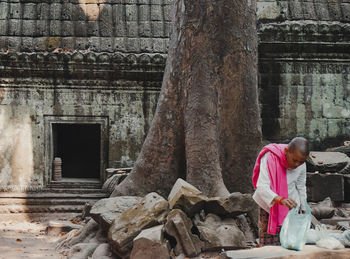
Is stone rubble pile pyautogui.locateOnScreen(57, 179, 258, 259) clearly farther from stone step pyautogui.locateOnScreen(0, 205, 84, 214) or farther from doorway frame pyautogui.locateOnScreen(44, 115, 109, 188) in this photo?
doorway frame pyautogui.locateOnScreen(44, 115, 109, 188)

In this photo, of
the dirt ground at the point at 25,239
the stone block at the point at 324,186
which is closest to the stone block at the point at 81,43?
the dirt ground at the point at 25,239

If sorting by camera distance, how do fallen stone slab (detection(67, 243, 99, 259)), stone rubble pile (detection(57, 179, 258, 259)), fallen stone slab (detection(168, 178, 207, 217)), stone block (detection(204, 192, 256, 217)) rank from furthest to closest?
fallen stone slab (detection(67, 243, 99, 259)), stone block (detection(204, 192, 256, 217)), fallen stone slab (detection(168, 178, 207, 217)), stone rubble pile (detection(57, 179, 258, 259))

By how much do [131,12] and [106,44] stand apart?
89 centimetres

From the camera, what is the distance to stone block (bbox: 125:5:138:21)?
366 inches

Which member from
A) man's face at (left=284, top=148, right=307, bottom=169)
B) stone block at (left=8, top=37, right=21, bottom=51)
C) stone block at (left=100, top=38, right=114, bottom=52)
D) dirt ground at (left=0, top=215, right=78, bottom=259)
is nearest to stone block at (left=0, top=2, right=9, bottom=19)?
stone block at (left=8, top=37, right=21, bottom=51)

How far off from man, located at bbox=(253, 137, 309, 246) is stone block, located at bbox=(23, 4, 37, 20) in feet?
22.0

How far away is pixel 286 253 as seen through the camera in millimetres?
3410

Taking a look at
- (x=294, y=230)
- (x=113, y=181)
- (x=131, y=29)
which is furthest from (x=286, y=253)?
(x=131, y=29)

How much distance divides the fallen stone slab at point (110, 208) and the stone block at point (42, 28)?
4.67 meters

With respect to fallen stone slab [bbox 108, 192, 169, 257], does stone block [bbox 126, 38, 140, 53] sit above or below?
above

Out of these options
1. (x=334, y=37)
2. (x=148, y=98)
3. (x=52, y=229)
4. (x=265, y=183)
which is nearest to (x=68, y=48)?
(x=148, y=98)

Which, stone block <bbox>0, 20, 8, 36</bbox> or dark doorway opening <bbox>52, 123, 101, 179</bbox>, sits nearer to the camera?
stone block <bbox>0, 20, 8, 36</bbox>

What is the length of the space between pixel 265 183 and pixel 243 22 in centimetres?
273

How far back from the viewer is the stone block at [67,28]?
903 centimetres
